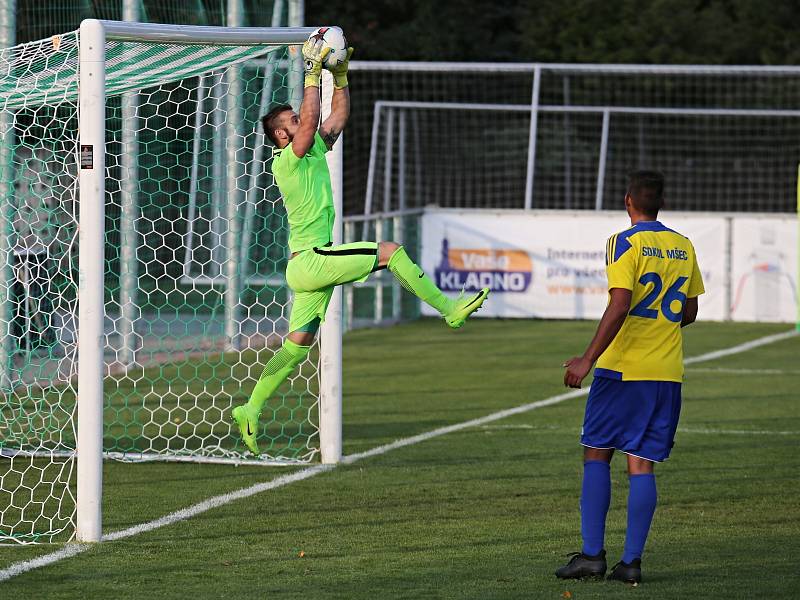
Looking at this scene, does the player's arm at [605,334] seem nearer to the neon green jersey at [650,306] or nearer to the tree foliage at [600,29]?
the neon green jersey at [650,306]


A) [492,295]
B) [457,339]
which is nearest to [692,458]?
[457,339]

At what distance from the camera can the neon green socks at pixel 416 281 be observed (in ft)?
25.0

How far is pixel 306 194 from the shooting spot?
26.4 feet

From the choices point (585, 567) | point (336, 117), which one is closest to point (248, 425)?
point (336, 117)

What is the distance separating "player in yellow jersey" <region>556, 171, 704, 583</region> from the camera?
6.32 meters

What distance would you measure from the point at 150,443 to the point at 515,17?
103 ft

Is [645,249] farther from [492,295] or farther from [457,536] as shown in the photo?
[492,295]

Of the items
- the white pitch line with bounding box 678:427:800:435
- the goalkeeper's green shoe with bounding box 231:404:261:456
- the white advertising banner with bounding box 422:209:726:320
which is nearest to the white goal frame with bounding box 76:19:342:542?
the goalkeeper's green shoe with bounding box 231:404:261:456

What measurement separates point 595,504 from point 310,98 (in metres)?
2.58

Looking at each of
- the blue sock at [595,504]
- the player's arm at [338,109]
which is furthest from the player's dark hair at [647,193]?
the player's arm at [338,109]

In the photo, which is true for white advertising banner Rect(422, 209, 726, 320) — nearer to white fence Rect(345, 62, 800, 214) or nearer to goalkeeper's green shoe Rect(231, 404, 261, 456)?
white fence Rect(345, 62, 800, 214)

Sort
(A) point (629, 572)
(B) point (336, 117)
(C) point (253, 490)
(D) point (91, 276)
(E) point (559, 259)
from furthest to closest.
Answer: (E) point (559, 259)
(C) point (253, 490)
(B) point (336, 117)
(D) point (91, 276)
(A) point (629, 572)

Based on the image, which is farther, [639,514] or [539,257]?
[539,257]

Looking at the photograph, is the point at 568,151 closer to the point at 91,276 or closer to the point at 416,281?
the point at 416,281
